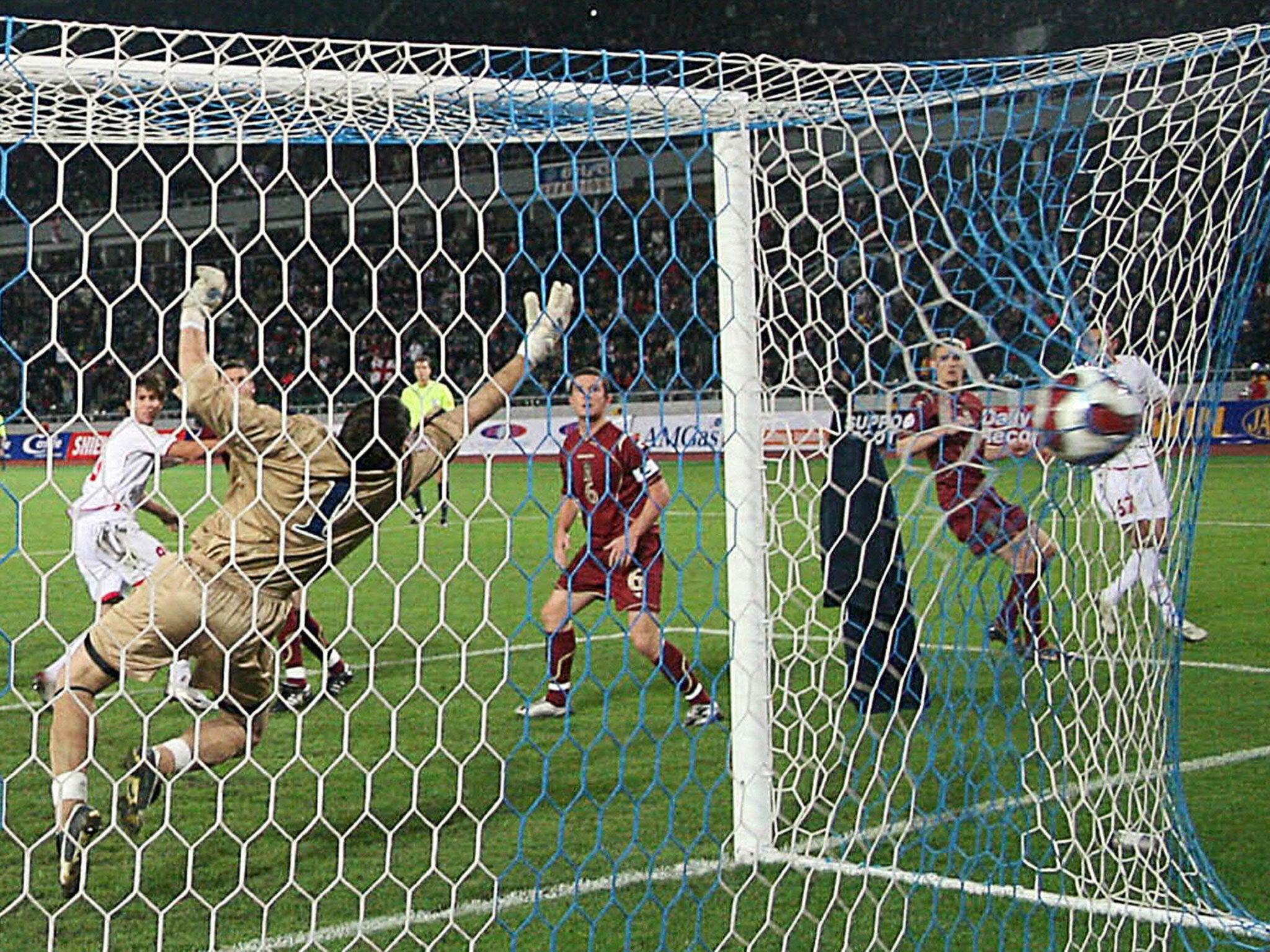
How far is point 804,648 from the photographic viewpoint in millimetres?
4914

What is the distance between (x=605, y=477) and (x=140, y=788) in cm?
211

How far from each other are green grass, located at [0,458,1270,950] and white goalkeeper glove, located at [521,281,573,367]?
0.38m

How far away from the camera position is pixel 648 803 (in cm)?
554

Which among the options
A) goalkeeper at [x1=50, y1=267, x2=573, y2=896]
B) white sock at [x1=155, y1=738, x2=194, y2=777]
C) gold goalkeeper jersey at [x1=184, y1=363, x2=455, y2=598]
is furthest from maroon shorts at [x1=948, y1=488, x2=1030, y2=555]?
white sock at [x1=155, y1=738, x2=194, y2=777]

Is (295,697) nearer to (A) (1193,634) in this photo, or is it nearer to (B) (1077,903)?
(B) (1077,903)

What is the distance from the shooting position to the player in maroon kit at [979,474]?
4.30 metres

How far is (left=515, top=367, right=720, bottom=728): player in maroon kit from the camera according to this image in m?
6.05

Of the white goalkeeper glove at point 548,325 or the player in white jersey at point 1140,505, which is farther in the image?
the player in white jersey at point 1140,505

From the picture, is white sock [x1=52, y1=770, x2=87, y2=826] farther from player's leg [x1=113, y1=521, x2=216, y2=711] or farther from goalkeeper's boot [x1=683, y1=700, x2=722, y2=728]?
goalkeeper's boot [x1=683, y1=700, x2=722, y2=728]

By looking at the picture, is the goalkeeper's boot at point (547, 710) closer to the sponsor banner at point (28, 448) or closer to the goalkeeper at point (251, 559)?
the goalkeeper at point (251, 559)

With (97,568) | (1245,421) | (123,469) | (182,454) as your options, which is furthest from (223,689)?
(1245,421)

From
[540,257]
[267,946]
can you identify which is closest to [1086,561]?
[267,946]

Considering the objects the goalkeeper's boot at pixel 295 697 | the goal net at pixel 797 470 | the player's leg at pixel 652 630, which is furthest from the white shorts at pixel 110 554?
the player's leg at pixel 652 630

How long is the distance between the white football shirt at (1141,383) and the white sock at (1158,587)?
29 centimetres
